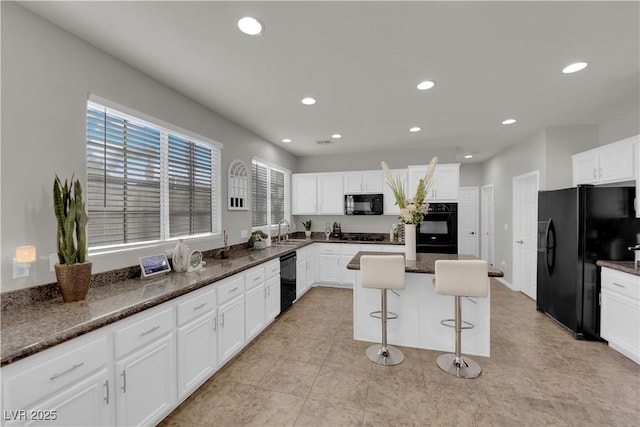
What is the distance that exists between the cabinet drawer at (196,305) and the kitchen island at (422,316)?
4.40ft

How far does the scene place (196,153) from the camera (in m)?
3.16

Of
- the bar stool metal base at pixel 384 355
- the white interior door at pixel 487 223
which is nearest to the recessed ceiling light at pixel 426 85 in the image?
the bar stool metal base at pixel 384 355

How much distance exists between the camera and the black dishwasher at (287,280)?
3717mm

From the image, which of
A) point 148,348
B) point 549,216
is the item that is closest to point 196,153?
point 148,348

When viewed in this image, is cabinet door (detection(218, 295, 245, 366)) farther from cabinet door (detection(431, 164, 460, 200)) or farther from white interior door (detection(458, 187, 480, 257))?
white interior door (detection(458, 187, 480, 257))

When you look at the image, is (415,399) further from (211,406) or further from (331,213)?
(331,213)

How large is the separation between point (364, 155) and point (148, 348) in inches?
196

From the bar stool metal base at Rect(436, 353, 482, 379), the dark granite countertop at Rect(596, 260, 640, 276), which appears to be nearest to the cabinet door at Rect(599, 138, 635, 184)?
the dark granite countertop at Rect(596, 260, 640, 276)

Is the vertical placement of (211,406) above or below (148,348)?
below

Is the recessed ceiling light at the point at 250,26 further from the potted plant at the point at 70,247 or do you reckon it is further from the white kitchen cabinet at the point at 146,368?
the white kitchen cabinet at the point at 146,368

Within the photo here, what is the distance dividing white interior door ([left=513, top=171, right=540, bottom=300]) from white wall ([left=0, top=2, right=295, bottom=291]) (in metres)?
5.48

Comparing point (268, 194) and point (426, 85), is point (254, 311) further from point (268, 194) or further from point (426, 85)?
point (426, 85)

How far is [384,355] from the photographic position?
→ 8.84ft

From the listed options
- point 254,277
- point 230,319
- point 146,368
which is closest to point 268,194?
point 254,277
